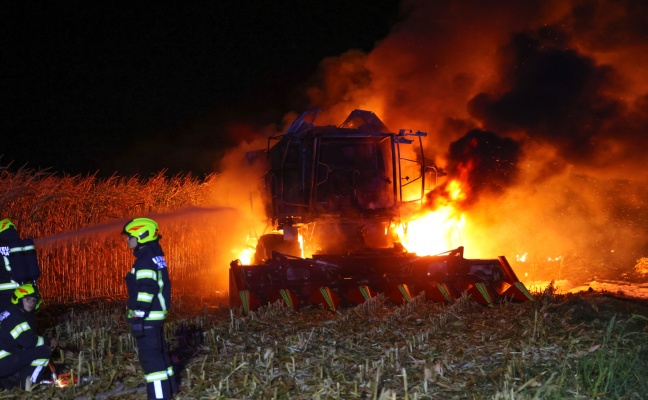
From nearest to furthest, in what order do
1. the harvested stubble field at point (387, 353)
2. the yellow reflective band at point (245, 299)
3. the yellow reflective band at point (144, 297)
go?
1. the yellow reflective band at point (144, 297)
2. the harvested stubble field at point (387, 353)
3. the yellow reflective band at point (245, 299)

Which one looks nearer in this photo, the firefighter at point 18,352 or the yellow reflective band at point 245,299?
the firefighter at point 18,352

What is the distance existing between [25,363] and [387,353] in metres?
3.48

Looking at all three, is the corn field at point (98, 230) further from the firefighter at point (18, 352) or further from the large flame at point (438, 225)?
the firefighter at point (18, 352)

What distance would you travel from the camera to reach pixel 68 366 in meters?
7.14

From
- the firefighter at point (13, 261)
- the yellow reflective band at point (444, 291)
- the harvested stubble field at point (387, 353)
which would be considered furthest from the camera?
the yellow reflective band at point (444, 291)

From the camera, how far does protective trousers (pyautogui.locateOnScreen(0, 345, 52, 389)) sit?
6.41 m

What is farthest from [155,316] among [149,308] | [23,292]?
[23,292]

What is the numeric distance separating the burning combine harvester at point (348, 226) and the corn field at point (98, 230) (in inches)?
128

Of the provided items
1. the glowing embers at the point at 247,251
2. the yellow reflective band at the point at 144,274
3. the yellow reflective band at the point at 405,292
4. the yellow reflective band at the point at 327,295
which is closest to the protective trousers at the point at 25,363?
the yellow reflective band at the point at 144,274

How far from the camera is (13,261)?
735cm

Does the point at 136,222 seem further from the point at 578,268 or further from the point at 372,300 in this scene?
the point at 578,268

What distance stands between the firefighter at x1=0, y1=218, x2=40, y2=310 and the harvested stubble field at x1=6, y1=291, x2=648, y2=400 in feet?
3.01

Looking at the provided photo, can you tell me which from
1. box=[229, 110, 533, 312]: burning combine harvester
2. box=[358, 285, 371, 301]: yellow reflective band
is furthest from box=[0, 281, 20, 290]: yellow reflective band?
box=[358, 285, 371, 301]: yellow reflective band

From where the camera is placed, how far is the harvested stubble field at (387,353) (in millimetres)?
6039
